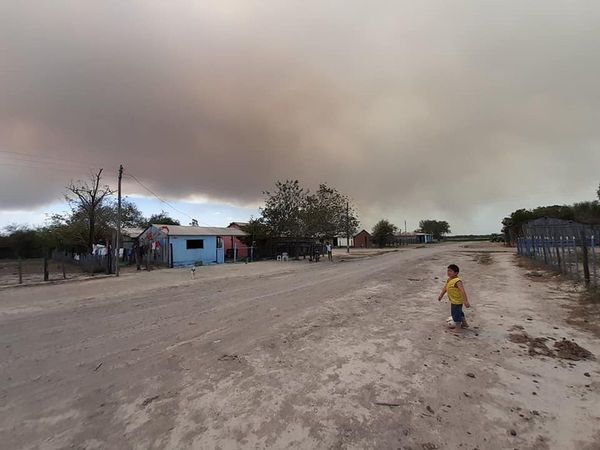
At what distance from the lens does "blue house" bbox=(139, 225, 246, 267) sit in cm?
2967

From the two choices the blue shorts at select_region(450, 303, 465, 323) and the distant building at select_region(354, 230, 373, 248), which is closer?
the blue shorts at select_region(450, 303, 465, 323)

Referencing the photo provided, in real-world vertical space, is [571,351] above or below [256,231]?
below

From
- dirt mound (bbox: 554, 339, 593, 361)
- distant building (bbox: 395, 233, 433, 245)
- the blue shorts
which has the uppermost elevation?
distant building (bbox: 395, 233, 433, 245)

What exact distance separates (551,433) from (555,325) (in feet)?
16.1

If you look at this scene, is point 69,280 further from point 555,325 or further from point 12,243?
point 12,243

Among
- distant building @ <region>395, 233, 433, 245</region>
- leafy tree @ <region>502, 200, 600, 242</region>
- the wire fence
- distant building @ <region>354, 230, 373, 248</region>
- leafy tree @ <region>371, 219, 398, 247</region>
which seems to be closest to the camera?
the wire fence

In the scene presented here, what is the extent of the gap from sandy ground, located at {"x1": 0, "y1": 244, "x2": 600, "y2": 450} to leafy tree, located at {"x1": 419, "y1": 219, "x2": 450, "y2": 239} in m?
134

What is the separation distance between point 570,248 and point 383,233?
6631 centimetres

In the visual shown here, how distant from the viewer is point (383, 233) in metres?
80.5

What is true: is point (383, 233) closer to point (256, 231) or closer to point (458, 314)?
point (256, 231)

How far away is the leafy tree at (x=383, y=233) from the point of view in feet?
264

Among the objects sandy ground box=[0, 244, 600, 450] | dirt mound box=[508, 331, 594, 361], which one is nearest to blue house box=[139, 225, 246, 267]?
sandy ground box=[0, 244, 600, 450]

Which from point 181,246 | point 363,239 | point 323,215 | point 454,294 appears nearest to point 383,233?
point 363,239

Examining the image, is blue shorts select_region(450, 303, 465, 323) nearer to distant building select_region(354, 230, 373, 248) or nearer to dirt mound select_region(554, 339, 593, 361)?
dirt mound select_region(554, 339, 593, 361)
